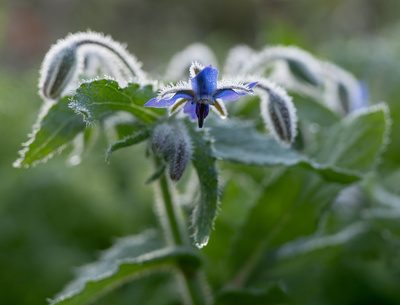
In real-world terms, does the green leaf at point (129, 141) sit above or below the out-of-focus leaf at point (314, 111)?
below

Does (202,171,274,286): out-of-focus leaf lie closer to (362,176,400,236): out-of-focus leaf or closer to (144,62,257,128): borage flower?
(362,176,400,236): out-of-focus leaf

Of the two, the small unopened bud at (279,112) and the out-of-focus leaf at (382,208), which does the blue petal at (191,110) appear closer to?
the small unopened bud at (279,112)

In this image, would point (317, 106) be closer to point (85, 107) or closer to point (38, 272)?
point (85, 107)

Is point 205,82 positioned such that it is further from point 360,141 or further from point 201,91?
point 360,141

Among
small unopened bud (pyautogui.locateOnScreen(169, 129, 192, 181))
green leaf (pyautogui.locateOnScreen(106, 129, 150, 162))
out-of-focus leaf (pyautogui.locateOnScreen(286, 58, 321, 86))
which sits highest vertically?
out-of-focus leaf (pyautogui.locateOnScreen(286, 58, 321, 86))

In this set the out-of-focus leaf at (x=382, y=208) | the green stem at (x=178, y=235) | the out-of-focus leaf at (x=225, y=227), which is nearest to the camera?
the green stem at (x=178, y=235)

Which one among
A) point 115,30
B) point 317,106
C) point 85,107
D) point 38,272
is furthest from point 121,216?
point 115,30

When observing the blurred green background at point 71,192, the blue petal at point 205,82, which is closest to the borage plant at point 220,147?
the blue petal at point 205,82

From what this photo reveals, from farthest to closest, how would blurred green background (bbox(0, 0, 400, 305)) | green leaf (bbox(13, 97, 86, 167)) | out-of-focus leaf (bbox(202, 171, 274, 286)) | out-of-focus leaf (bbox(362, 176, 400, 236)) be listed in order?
blurred green background (bbox(0, 0, 400, 305)), out-of-focus leaf (bbox(202, 171, 274, 286)), out-of-focus leaf (bbox(362, 176, 400, 236)), green leaf (bbox(13, 97, 86, 167))

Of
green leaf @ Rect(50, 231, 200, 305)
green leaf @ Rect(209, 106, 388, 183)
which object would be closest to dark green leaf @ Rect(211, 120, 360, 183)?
green leaf @ Rect(209, 106, 388, 183)
